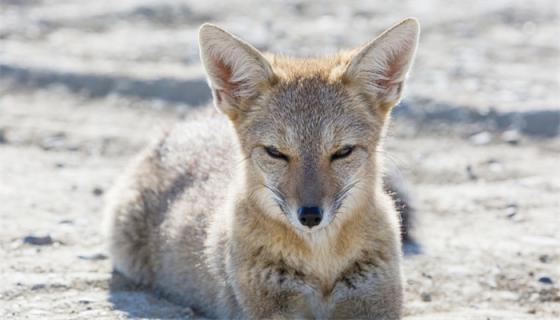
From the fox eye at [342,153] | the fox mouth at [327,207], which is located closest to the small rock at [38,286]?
the fox mouth at [327,207]

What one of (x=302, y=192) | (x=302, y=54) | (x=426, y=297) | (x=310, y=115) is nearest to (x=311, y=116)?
(x=310, y=115)

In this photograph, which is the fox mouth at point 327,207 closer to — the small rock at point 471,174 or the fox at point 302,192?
the fox at point 302,192

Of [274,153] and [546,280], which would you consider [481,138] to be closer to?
[546,280]

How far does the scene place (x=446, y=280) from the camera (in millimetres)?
6395

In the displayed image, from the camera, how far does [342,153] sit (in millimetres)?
5438

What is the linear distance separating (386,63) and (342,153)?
24.0 inches

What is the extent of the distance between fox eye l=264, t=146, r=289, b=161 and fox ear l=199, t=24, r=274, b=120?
0.38 meters

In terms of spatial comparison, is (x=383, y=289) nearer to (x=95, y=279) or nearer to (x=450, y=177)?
(x=95, y=279)

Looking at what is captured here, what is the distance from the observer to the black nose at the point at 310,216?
508 centimetres

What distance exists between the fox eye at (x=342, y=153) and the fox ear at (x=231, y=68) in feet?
1.83

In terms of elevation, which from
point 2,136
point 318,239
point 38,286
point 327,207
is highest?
point 327,207

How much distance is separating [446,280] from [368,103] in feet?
4.23

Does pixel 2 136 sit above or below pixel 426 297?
above

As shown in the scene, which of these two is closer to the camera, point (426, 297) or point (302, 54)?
point (426, 297)
